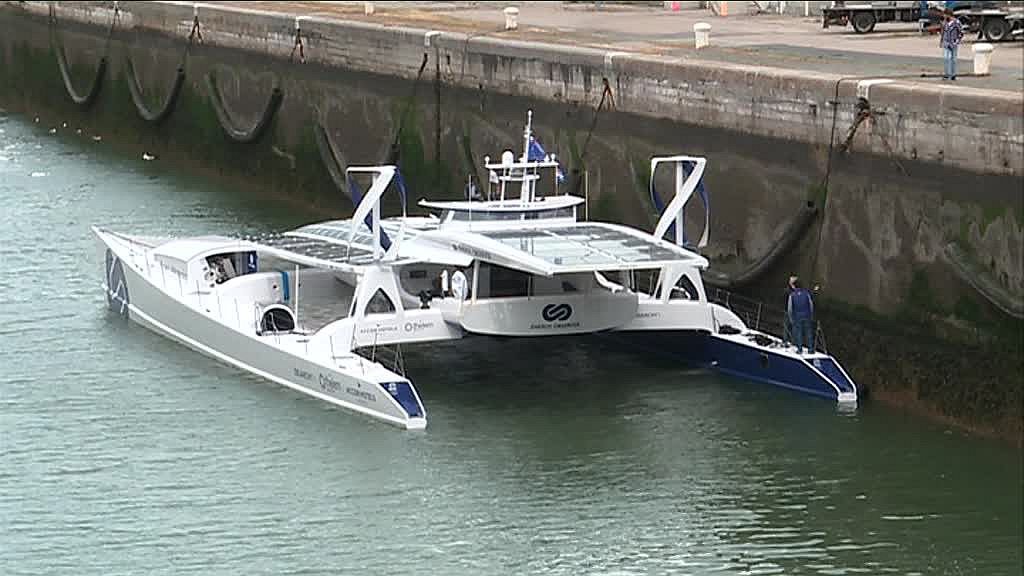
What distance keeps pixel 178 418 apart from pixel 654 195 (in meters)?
7.27

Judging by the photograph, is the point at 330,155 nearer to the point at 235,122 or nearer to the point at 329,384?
the point at 235,122

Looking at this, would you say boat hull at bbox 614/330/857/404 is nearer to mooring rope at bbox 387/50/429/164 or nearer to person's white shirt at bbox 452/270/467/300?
person's white shirt at bbox 452/270/467/300

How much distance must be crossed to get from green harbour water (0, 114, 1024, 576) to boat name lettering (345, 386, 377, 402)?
276 mm

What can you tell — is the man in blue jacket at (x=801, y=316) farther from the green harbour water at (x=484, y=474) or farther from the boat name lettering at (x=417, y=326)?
the boat name lettering at (x=417, y=326)

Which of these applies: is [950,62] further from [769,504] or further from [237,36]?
[237,36]

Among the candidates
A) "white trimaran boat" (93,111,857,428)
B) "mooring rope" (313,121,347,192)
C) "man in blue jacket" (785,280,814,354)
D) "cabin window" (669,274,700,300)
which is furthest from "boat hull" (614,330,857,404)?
"mooring rope" (313,121,347,192)

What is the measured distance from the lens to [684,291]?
30.0 meters

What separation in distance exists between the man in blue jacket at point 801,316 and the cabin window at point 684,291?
1556 mm

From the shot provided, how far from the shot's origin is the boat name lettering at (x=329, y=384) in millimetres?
28219

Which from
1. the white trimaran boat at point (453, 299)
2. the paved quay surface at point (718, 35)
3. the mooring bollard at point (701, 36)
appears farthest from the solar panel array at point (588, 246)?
the mooring bollard at point (701, 36)

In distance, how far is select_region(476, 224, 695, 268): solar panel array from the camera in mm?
27781

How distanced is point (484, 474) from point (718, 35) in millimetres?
19084

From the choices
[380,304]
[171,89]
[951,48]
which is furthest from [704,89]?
[171,89]

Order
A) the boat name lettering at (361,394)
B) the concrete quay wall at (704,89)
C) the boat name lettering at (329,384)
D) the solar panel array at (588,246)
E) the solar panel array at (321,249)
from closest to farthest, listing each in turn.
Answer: the concrete quay wall at (704,89) → the boat name lettering at (361,394) → the solar panel array at (588,246) → the boat name lettering at (329,384) → the solar panel array at (321,249)
